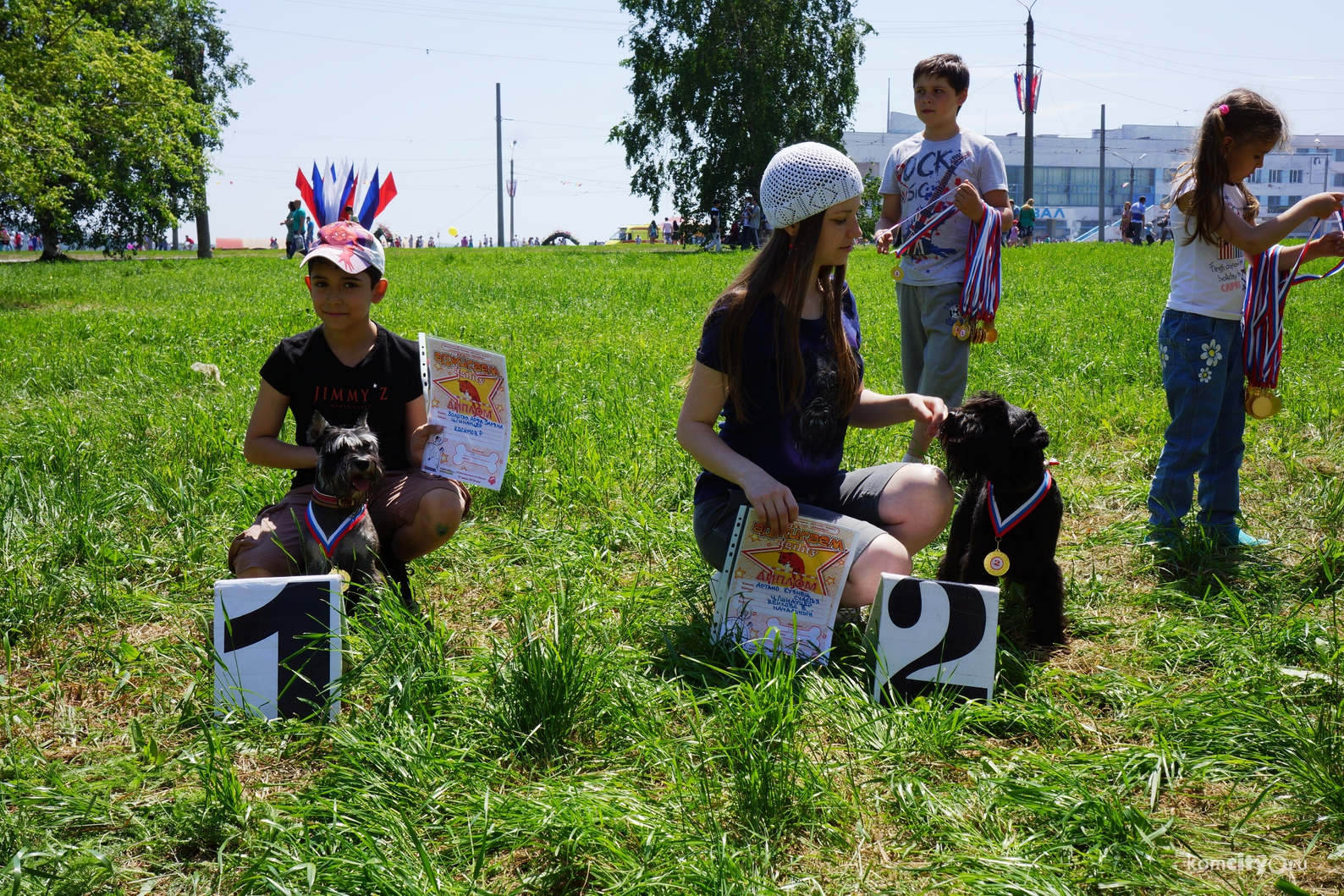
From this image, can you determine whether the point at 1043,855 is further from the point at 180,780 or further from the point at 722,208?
the point at 722,208

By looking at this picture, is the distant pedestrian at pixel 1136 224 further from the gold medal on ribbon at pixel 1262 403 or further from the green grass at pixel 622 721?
the gold medal on ribbon at pixel 1262 403

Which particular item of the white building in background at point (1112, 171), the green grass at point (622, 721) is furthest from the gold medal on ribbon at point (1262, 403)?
the white building in background at point (1112, 171)

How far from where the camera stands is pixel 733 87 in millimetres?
38812

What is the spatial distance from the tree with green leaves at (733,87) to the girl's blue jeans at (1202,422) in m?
35.3

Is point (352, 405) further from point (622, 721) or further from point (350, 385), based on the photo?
point (622, 721)

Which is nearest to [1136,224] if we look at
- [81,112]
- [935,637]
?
[81,112]

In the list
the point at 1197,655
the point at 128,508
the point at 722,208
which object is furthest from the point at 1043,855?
the point at 722,208

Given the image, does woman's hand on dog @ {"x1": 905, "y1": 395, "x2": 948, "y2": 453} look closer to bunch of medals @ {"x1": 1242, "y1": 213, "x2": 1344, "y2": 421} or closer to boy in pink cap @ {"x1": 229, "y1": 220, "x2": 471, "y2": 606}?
bunch of medals @ {"x1": 1242, "y1": 213, "x2": 1344, "y2": 421}

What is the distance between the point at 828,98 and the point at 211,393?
37532mm

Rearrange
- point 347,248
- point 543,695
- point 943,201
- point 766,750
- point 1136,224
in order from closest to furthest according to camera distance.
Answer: point 766,750 < point 543,695 < point 347,248 < point 943,201 < point 1136,224

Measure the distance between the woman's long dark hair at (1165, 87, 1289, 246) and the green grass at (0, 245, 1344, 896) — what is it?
1430 mm

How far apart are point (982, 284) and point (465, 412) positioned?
2.62 metres

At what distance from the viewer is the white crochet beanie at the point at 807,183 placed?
9.89 feet

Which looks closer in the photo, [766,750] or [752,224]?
[766,750]
